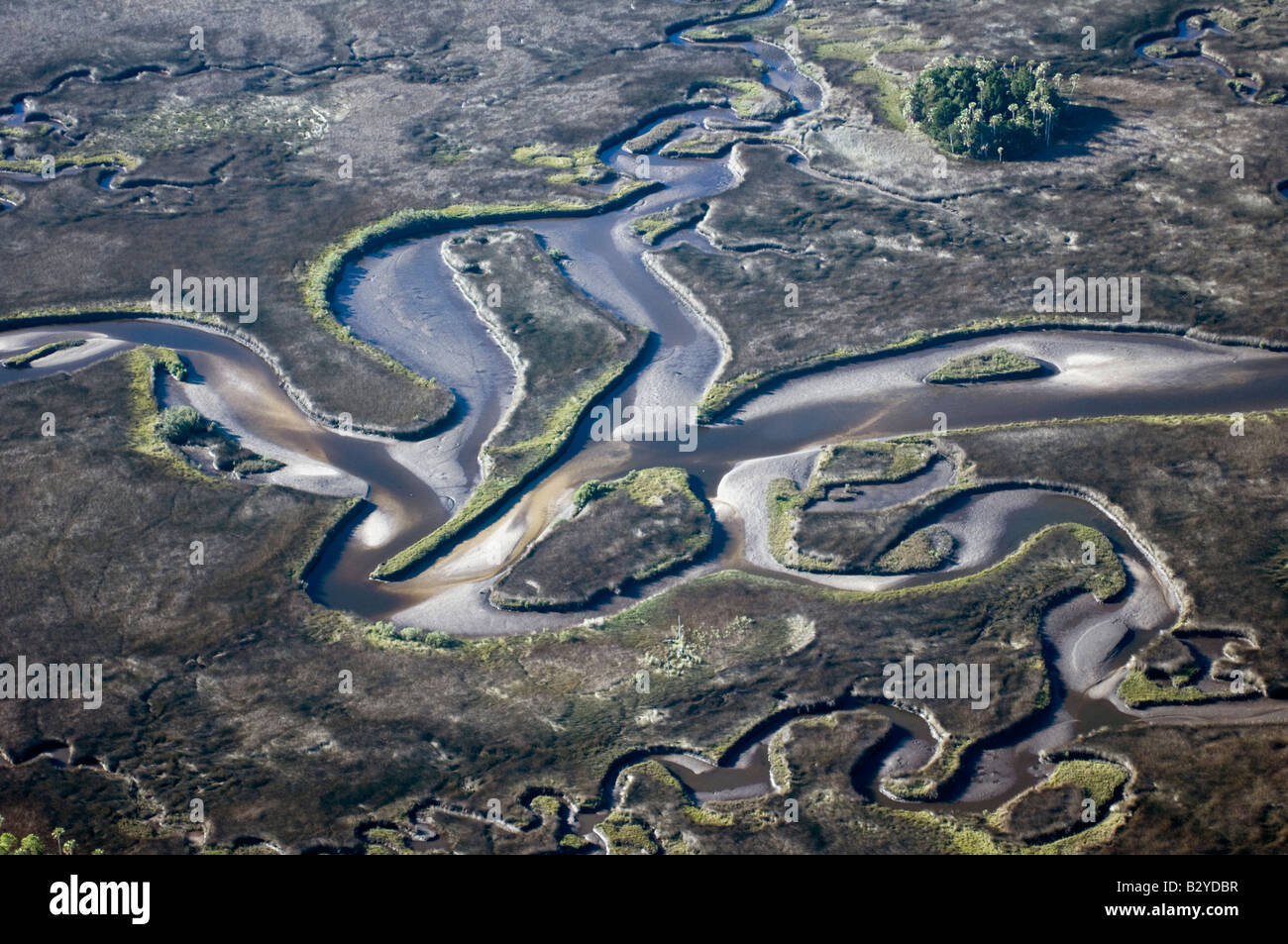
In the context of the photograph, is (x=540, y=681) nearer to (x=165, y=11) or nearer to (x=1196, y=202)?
(x=1196, y=202)

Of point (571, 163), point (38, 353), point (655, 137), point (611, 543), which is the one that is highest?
point (655, 137)

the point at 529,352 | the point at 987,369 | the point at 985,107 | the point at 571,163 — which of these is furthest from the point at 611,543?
the point at 985,107

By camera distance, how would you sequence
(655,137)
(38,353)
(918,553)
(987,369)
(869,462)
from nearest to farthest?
(918,553), (869,462), (987,369), (38,353), (655,137)

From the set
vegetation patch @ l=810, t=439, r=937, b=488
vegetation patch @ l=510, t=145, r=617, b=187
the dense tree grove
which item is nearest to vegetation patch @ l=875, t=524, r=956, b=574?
vegetation patch @ l=810, t=439, r=937, b=488

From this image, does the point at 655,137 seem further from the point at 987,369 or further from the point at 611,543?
the point at 611,543

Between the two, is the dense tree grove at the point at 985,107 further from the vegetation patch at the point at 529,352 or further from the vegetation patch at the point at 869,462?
the vegetation patch at the point at 869,462

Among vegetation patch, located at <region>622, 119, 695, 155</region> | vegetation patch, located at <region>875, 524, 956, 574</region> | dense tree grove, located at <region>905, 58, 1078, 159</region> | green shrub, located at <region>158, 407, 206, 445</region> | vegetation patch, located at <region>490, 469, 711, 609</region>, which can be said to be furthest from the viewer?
vegetation patch, located at <region>622, 119, 695, 155</region>

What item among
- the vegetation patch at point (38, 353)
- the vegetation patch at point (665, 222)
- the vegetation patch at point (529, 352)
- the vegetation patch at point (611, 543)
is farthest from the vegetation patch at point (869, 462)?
the vegetation patch at point (38, 353)

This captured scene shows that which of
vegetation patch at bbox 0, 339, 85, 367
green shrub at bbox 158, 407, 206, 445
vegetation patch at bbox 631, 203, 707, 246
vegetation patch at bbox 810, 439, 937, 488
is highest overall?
vegetation patch at bbox 631, 203, 707, 246

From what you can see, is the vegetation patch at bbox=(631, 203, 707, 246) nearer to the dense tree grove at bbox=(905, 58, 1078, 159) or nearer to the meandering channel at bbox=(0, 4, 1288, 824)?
the meandering channel at bbox=(0, 4, 1288, 824)
